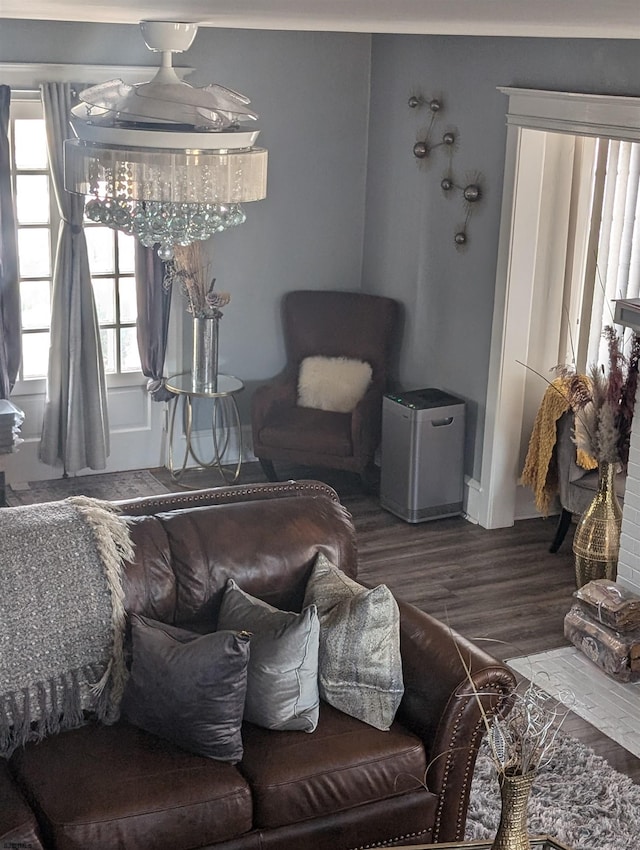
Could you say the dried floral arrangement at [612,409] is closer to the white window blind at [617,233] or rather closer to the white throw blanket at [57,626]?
the white window blind at [617,233]

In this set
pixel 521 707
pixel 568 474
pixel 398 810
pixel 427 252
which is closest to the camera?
pixel 521 707

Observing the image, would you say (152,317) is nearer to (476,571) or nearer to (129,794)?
(476,571)

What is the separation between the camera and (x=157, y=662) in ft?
9.89

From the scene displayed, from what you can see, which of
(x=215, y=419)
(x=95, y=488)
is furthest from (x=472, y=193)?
(x=95, y=488)

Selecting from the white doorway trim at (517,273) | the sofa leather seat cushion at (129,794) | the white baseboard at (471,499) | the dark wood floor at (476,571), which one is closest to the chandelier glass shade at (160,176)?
the sofa leather seat cushion at (129,794)

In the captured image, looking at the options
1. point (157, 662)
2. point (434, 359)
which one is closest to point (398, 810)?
point (157, 662)

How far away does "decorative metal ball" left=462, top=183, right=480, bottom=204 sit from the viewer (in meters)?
5.72

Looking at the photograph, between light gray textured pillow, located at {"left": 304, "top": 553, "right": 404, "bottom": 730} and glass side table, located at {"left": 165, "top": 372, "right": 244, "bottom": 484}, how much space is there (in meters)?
3.00

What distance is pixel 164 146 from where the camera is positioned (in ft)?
6.95

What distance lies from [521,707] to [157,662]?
3.66 feet

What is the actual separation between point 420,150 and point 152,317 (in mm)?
1757

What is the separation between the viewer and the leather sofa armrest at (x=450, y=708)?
121 inches

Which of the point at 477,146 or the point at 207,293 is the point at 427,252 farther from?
the point at 207,293

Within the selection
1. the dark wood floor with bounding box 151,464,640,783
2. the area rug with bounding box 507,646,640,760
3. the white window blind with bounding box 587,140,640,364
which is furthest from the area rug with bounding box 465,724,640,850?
the white window blind with bounding box 587,140,640,364
